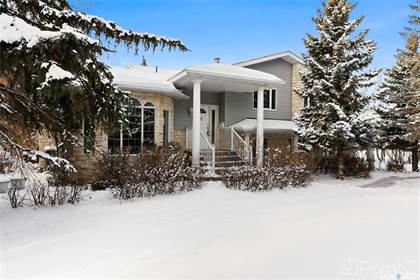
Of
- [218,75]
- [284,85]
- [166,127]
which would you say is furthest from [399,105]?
[166,127]

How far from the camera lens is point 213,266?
389 cm

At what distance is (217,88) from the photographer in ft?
44.2

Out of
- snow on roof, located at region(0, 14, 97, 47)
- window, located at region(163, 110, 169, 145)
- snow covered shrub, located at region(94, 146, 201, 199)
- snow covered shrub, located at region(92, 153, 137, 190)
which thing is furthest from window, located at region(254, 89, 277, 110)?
snow on roof, located at region(0, 14, 97, 47)

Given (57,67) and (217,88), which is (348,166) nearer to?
(217,88)

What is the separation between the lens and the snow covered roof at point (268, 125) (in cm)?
1348

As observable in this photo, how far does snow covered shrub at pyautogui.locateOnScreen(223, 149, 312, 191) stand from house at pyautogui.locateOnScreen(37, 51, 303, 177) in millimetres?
823

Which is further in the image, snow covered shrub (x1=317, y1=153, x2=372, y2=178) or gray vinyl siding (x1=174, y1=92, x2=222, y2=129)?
gray vinyl siding (x1=174, y1=92, x2=222, y2=129)

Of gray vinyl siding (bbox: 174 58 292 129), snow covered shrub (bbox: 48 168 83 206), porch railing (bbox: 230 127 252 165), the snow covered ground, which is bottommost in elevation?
the snow covered ground

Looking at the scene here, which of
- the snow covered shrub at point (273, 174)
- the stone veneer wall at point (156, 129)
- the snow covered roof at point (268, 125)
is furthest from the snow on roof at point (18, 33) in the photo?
the snow covered roof at point (268, 125)

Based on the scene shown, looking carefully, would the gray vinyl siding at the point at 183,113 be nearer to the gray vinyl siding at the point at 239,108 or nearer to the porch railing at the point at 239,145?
the gray vinyl siding at the point at 239,108

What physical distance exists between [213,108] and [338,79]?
612cm

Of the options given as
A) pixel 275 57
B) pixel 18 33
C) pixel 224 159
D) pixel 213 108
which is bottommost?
pixel 224 159

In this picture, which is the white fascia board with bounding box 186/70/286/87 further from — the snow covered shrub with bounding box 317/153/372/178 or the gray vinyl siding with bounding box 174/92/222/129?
the snow covered shrub with bounding box 317/153/372/178

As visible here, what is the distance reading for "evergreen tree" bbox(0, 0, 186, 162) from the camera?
3945 millimetres
